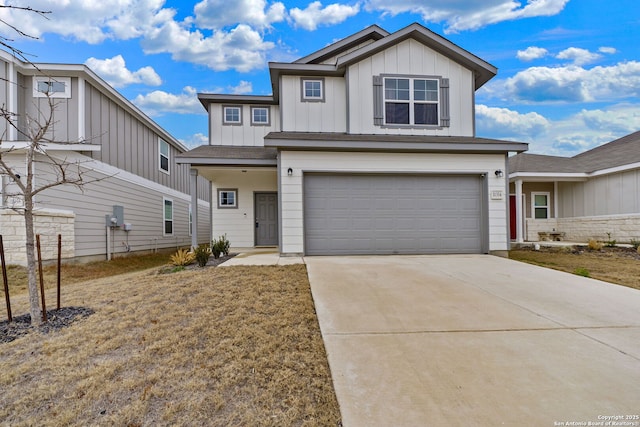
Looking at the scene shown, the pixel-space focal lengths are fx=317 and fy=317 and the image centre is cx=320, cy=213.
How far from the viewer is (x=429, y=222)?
29.6ft

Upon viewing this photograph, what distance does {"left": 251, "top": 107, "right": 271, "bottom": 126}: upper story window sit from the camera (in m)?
12.1

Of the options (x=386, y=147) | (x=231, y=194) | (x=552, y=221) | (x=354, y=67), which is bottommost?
(x=552, y=221)

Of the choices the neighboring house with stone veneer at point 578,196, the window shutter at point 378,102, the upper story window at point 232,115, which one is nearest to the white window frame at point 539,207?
the neighboring house with stone veneer at point 578,196

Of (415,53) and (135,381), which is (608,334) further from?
(415,53)

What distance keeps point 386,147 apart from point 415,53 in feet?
12.4

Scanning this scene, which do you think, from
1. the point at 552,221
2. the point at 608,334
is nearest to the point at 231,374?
the point at 608,334

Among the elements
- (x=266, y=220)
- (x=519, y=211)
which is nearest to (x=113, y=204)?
(x=266, y=220)

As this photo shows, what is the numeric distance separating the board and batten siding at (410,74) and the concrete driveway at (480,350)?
5.56 metres

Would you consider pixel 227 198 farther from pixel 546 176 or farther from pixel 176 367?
pixel 546 176

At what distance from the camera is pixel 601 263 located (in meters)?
8.57

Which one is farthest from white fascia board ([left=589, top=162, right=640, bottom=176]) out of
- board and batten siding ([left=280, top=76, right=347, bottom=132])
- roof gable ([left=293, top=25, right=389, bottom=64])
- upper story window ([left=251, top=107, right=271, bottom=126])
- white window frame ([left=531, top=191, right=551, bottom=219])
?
upper story window ([left=251, top=107, right=271, bottom=126])

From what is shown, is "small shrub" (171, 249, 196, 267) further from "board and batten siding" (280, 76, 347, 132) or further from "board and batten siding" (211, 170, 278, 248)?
"board and batten siding" (280, 76, 347, 132)

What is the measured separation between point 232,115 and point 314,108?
3.64 meters

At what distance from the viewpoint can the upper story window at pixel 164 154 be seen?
15.2 m
